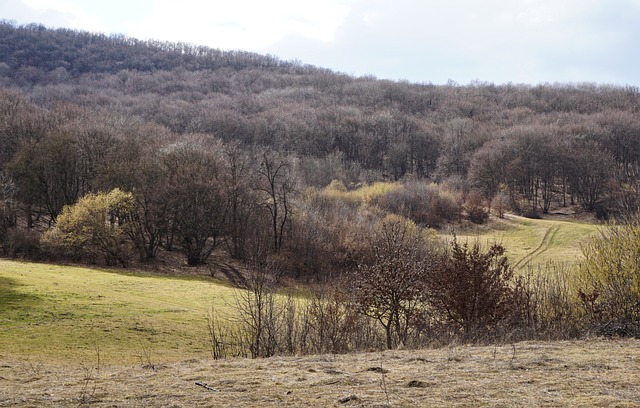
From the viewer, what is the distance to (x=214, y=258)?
55250 mm

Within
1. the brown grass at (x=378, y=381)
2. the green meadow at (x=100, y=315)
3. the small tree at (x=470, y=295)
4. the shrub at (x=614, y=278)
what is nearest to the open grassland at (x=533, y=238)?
the green meadow at (x=100, y=315)

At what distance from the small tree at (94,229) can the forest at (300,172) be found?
15 cm

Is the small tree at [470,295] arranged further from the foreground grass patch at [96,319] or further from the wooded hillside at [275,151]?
the foreground grass patch at [96,319]

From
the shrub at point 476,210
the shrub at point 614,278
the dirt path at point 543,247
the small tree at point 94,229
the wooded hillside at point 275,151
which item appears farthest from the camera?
the shrub at point 476,210

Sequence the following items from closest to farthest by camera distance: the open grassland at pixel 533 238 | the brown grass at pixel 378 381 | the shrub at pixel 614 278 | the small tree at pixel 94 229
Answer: the brown grass at pixel 378 381, the shrub at pixel 614 278, the small tree at pixel 94 229, the open grassland at pixel 533 238

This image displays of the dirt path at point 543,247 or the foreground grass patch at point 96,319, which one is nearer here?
the foreground grass patch at point 96,319

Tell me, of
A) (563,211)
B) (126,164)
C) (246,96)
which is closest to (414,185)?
(563,211)

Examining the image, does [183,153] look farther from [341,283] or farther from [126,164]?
[341,283]

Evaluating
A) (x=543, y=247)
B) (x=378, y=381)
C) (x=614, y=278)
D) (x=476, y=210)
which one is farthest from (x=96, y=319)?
(x=476, y=210)

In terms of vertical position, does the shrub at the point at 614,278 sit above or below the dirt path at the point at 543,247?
above

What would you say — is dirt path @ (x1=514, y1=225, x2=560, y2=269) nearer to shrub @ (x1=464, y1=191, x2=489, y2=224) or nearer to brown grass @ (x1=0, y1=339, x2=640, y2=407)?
shrub @ (x1=464, y1=191, x2=489, y2=224)

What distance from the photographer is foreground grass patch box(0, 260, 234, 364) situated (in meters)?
20.1

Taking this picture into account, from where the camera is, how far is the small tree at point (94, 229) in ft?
151

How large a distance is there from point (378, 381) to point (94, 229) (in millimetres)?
41907
